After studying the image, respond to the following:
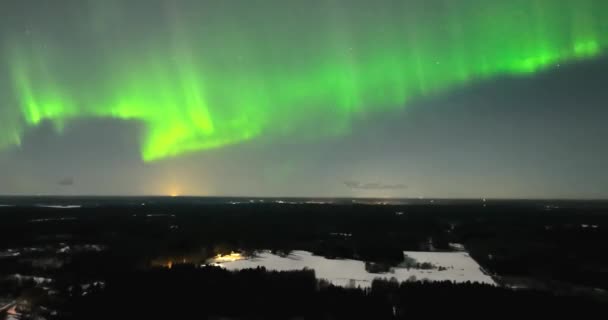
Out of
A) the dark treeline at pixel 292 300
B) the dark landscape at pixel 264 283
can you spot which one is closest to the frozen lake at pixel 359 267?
the dark landscape at pixel 264 283

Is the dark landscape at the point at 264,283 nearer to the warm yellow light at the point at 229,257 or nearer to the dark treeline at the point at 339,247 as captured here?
the dark treeline at the point at 339,247

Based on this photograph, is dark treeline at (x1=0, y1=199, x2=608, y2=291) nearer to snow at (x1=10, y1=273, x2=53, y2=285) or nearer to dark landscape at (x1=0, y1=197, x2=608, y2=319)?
dark landscape at (x1=0, y1=197, x2=608, y2=319)

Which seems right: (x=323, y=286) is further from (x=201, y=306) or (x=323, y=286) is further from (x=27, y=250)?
(x=27, y=250)

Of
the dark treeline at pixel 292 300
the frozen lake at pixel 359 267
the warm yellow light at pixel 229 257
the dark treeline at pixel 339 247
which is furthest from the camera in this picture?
the warm yellow light at pixel 229 257

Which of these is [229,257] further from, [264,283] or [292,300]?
[292,300]

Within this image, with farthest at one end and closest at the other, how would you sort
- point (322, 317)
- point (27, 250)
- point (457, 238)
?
point (457, 238) < point (27, 250) < point (322, 317)

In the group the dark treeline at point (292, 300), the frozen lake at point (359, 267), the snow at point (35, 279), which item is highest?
the snow at point (35, 279)

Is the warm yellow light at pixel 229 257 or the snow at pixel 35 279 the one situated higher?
the snow at pixel 35 279

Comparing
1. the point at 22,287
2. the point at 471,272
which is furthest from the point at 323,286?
the point at 22,287

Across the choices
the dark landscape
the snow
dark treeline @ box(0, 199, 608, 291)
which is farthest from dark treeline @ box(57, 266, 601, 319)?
dark treeline @ box(0, 199, 608, 291)
